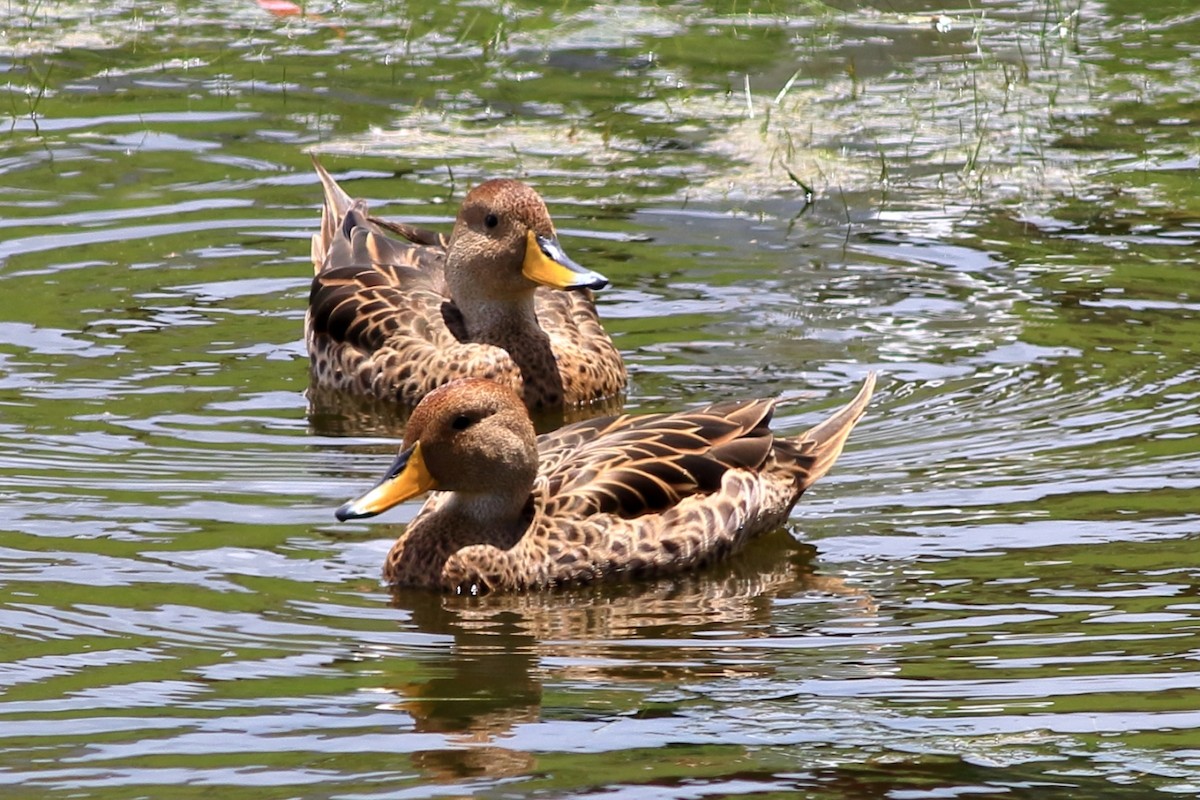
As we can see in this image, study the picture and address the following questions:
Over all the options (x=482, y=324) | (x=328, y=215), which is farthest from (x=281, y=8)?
(x=482, y=324)

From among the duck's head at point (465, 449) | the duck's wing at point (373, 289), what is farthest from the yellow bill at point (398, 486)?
the duck's wing at point (373, 289)

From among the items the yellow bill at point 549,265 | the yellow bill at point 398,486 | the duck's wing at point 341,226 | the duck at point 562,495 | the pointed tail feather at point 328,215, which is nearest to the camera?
the yellow bill at point 398,486

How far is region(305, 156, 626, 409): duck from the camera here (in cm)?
979

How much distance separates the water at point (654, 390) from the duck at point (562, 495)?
140 mm

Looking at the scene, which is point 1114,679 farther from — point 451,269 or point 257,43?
point 257,43

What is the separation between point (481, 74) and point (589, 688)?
8.25 metres

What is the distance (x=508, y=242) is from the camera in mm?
9875

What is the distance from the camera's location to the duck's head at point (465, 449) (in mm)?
7465

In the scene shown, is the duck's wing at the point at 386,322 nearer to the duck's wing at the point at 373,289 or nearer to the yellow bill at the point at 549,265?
the duck's wing at the point at 373,289

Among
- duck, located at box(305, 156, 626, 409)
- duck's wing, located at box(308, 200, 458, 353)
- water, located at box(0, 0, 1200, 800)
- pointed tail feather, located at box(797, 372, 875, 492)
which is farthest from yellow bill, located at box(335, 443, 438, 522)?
duck's wing, located at box(308, 200, 458, 353)

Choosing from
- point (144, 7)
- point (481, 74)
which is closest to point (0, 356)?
point (481, 74)

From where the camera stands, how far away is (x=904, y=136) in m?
13.0

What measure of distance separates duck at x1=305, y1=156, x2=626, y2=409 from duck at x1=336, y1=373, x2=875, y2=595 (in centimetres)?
171

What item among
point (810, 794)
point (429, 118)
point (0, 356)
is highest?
point (429, 118)
